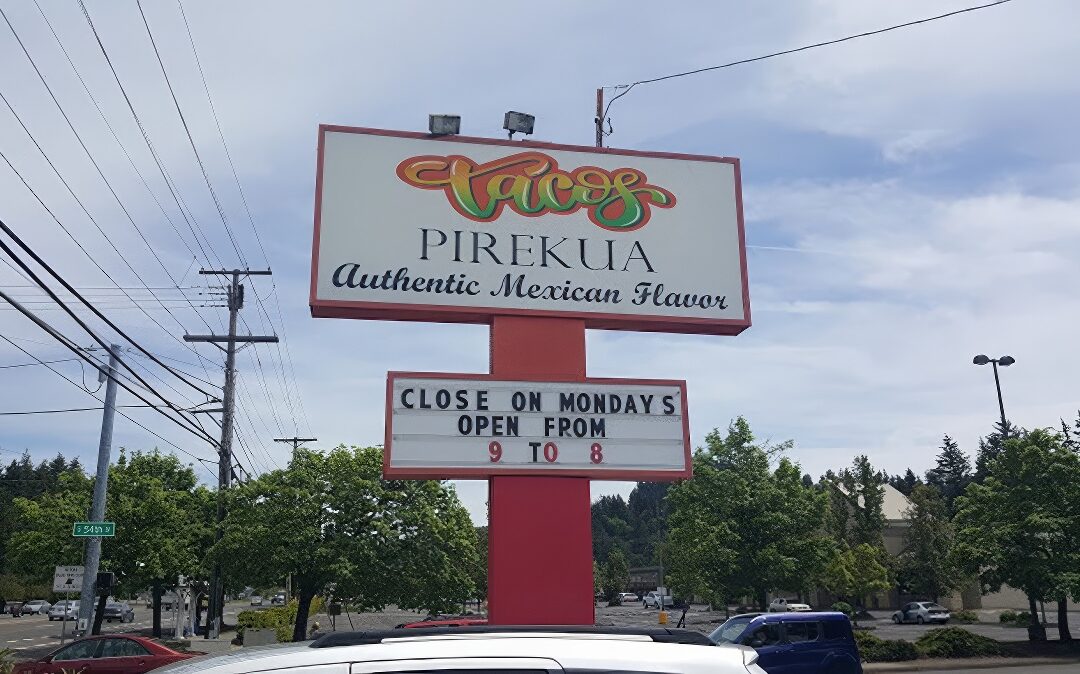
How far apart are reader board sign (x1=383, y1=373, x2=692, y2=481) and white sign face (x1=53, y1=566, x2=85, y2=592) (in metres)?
17.7

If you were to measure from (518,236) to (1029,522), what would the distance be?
73.0 feet

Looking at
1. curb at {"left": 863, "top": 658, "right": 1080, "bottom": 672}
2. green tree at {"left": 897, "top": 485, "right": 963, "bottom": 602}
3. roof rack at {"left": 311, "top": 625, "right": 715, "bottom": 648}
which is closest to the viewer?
roof rack at {"left": 311, "top": 625, "right": 715, "bottom": 648}

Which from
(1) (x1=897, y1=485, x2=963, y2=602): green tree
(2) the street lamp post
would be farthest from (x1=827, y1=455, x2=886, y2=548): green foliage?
(2) the street lamp post

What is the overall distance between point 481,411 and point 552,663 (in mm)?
8050

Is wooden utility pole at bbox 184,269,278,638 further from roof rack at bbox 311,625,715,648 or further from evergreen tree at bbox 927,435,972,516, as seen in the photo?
evergreen tree at bbox 927,435,972,516

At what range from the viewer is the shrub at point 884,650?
25.3 meters

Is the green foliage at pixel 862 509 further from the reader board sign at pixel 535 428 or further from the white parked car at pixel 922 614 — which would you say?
the reader board sign at pixel 535 428

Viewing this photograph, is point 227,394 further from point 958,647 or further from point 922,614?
point 922,614

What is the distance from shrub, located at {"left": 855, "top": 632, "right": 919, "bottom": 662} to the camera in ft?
83.1

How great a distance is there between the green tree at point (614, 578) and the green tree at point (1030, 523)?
58817 mm

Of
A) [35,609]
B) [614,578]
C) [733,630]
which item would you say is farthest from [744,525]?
[35,609]

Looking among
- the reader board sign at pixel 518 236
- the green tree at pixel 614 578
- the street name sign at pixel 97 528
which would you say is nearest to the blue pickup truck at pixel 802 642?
the reader board sign at pixel 518 236

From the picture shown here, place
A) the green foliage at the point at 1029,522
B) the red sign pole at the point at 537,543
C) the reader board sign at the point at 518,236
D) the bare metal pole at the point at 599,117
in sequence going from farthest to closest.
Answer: the green foliage at the point at 1029,522
the bare metal pole at the point at 599,117
the reader board sign at the point at 518,236
the red sign pole at the point at 537,543

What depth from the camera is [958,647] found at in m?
26.4
